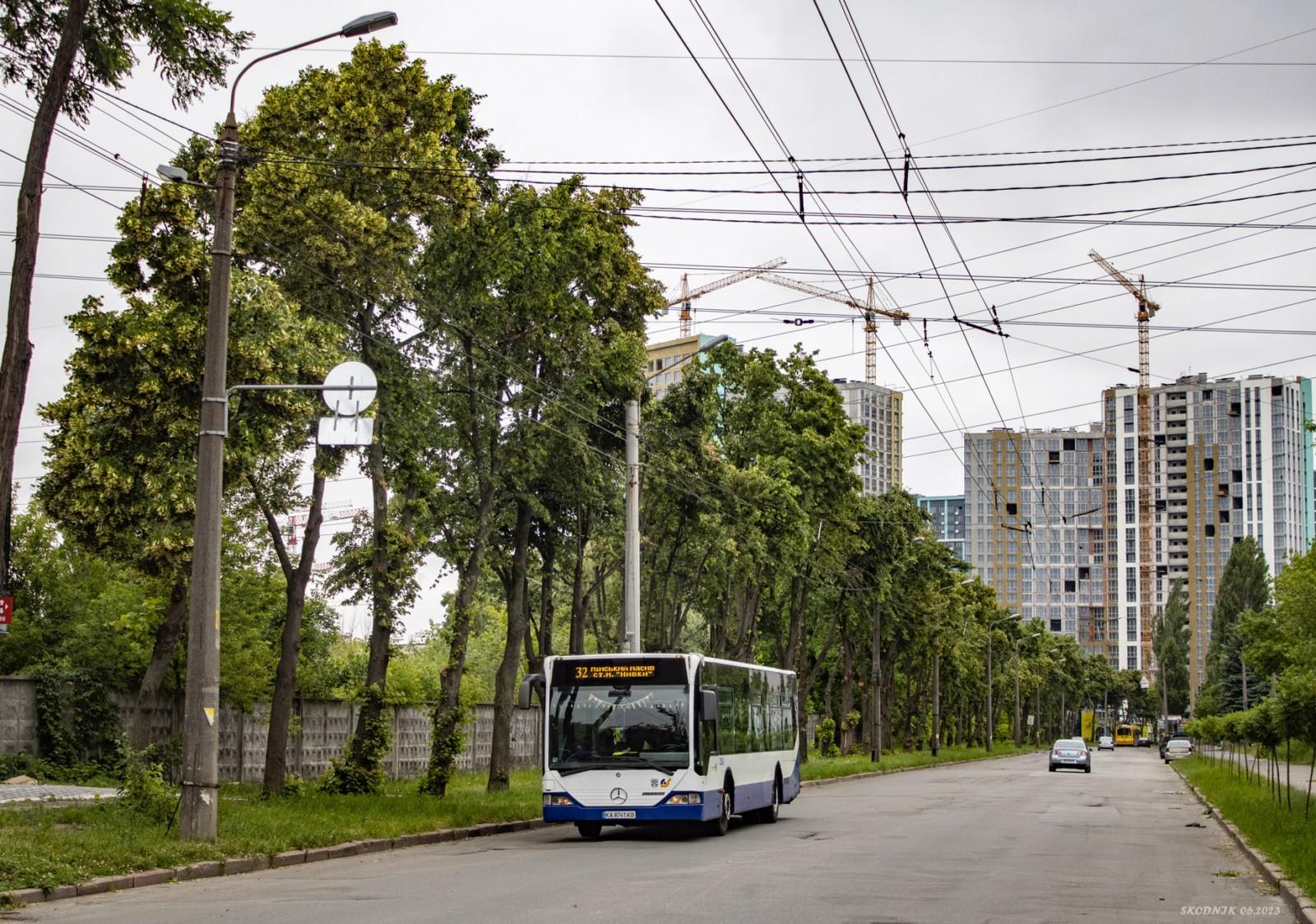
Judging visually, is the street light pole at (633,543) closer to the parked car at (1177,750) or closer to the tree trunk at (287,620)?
the tree trunk at (287,620)

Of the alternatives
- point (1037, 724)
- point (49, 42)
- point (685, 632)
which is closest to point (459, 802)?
point (49, 42)

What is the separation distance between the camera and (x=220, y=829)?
18.1 m

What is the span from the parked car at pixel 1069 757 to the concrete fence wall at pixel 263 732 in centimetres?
3081

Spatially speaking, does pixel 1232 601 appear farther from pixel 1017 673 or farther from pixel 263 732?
pixel 263 732

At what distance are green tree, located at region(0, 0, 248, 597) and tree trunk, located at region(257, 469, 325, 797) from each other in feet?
22.6

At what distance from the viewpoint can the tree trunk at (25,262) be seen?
15.6m

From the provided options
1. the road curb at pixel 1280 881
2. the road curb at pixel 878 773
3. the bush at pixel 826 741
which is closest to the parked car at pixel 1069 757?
the road curb at pixel 878 773

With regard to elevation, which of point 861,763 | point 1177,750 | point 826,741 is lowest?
point 1177,750

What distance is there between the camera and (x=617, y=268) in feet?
101

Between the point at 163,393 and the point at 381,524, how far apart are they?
5.03 metres

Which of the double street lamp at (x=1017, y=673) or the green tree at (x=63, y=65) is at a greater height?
the green tree at (x=63, y=65)

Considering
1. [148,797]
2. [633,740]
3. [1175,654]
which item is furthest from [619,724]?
[1175,654]

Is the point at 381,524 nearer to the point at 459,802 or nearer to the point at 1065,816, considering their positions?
the point at 459,802

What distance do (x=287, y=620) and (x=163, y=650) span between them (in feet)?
10.2
